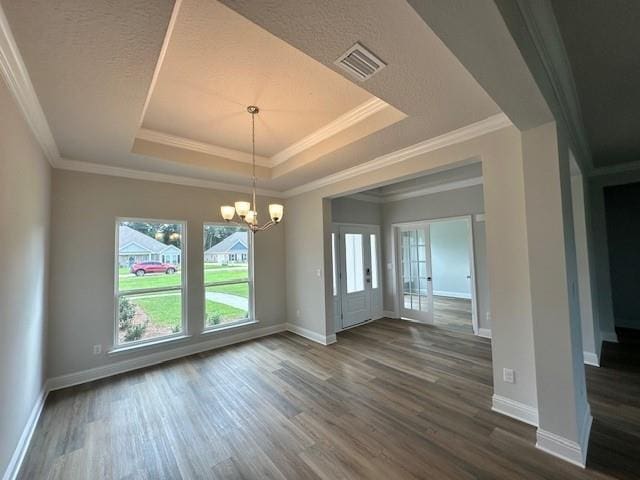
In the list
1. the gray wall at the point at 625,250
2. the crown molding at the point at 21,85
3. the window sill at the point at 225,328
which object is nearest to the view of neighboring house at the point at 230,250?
the window sill at the point at 225,328

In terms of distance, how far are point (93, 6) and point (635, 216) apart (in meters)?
8.37

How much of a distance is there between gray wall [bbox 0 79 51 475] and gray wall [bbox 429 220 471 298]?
8458 millimetres

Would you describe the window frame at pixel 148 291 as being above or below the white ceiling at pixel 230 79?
below

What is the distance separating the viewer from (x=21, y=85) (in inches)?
71.9

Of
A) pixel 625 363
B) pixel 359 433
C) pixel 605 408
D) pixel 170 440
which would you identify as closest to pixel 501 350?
pixel 605 408

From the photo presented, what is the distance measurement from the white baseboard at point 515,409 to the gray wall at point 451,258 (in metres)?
5.98

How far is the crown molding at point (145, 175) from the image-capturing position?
3.34 m

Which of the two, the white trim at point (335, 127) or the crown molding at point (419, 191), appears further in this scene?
the crown molding at point (419, 191)

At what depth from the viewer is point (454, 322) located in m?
5.60

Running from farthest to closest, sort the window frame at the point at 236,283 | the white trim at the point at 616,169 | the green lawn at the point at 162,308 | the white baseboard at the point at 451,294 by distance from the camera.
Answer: the white baseboard at the point at 451,294
the window frame at the point at 236,283
the white trim at the point at 616,169
the green lawn at the point at 162,308

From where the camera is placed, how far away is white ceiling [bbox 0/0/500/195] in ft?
4.42

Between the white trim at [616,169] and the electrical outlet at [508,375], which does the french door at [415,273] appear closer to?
the white trim at [616,169]

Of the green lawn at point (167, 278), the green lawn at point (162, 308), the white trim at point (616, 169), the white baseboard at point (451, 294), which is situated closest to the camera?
the green lawn at point (167, 278)

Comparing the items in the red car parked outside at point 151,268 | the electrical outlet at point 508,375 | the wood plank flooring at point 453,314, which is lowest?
the wood plank flooring at point 453,314
